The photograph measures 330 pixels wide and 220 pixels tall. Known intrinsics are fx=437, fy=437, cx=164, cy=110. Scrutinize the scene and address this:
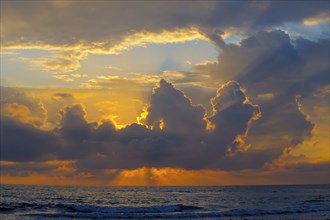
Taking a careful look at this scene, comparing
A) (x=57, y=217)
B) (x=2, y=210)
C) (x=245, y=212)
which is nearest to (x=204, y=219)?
(x=245, y=212)

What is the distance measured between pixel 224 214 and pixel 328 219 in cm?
1442

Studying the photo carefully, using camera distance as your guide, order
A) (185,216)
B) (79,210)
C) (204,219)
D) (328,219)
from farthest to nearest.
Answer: (79,210) < (185,216) < (204,219) < (328,219)

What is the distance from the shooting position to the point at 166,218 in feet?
180

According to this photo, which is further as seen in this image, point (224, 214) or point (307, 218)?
point (224, 214)

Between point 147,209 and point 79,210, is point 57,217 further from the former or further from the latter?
point 147,209

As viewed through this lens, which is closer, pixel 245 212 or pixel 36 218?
pixel 36 218

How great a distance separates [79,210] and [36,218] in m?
13.1

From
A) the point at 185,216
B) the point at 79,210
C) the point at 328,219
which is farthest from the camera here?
the point at 79,210

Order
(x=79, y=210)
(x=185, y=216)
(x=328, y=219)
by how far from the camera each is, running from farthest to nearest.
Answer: (x=79, y=210)
(x=185, y=216)
(x=328, y=219)

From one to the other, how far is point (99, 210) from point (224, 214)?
1918cm

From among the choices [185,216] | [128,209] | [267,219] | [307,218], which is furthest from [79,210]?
[307,218]

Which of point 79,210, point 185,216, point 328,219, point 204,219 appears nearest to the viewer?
point 328,219

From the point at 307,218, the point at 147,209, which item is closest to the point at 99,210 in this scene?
the point at 147,209

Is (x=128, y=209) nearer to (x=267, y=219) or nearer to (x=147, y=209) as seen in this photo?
(x=147, y=209)
